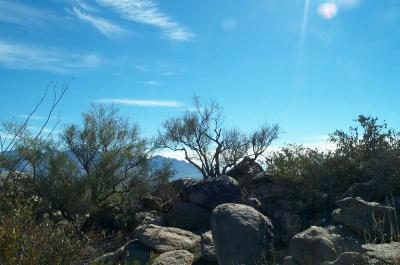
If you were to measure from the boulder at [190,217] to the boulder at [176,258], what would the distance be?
3.81 metres

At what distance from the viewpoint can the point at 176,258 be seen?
40.6ft

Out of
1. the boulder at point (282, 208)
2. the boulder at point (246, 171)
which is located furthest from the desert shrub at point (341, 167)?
the boulder at point (246, 171)

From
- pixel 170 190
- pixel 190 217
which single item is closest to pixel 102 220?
pixel 170 190

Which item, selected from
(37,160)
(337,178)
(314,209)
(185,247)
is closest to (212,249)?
(185,247)

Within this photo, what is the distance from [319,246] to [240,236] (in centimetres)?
246

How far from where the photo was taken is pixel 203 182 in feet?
56.5

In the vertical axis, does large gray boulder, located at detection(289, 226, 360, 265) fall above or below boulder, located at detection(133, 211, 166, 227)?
below

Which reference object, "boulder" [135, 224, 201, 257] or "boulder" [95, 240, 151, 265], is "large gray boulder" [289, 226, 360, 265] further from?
"boulder" [95, 240, 151, 265]

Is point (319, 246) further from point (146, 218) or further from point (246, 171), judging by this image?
point (246, 171)

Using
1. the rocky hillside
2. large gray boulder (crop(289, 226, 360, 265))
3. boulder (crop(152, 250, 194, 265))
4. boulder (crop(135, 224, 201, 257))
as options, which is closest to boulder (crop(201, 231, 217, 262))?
the rocky hillside

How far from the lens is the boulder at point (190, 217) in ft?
54.8

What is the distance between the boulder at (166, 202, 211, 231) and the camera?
658 inches

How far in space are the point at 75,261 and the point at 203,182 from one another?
11862 millimetres

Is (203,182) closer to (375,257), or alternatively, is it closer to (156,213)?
(156,213)
